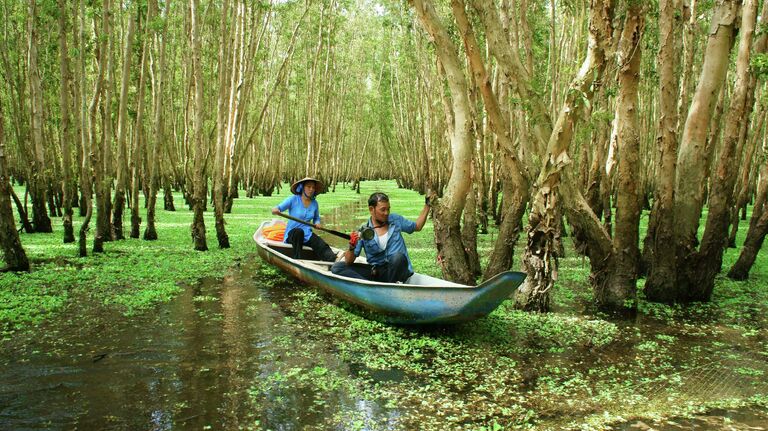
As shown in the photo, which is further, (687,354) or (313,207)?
(313,207)

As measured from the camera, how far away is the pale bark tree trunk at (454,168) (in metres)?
7.73

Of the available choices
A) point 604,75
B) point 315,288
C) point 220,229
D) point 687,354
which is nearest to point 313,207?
point 315,288

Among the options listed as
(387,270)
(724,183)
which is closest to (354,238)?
(387,270)

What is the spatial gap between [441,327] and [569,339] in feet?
4.10

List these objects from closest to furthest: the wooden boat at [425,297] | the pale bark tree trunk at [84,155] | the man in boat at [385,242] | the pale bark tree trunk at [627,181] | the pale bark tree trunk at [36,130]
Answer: the wooden boat at [425,297] → the man in boat at [385,242] → the pale bark tree trunk at [627,181] → the pale bark tree trunk at [84,155] → the pale bark tree trunk at [36,130]

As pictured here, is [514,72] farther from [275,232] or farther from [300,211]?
[275,232]

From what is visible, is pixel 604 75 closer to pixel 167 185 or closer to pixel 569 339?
pixel 569 339

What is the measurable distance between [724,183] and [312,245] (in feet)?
18.6

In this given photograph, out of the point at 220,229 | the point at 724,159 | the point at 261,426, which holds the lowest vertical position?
the point at 261,426

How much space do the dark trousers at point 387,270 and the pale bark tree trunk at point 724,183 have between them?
351 cm

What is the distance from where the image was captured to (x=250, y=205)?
74.4ft

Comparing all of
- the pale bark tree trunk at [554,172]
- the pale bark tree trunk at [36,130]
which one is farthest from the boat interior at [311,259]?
the pale bark tree trunk at [36,130]

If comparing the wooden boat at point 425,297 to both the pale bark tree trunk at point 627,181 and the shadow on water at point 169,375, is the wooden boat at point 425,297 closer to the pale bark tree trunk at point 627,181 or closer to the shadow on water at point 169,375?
the shadow on water at point 169,375

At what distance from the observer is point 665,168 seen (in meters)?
7.23
